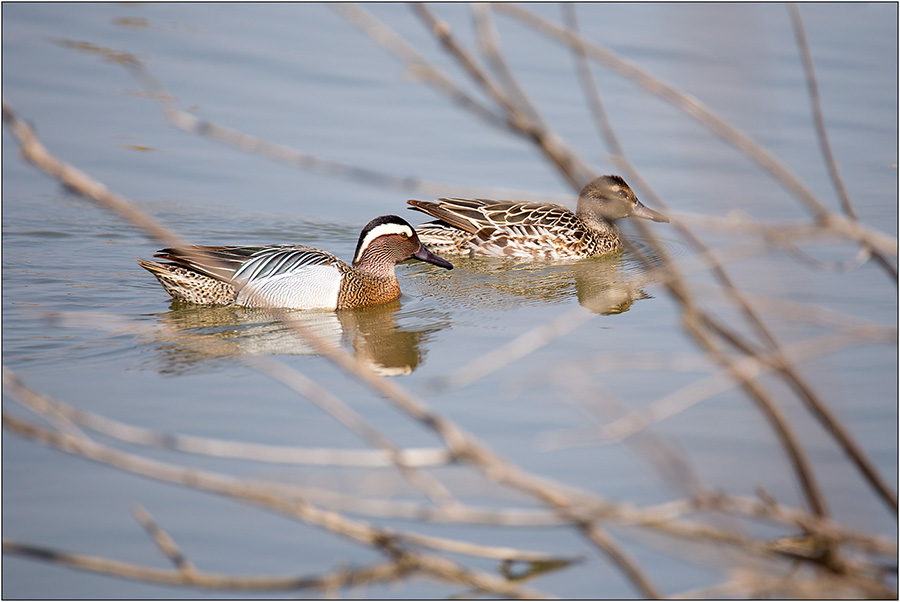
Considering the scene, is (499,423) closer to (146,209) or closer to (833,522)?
(833,522)

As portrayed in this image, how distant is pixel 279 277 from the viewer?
24.7 feet

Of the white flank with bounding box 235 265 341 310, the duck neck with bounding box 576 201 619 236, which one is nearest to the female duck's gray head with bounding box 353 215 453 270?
the white flank with bounding box 235 265 341 310

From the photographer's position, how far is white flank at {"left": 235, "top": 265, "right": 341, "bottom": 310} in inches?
294

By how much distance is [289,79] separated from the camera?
12.2 metres

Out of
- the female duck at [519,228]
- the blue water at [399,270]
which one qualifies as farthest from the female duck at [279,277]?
the female duck at [519,228]

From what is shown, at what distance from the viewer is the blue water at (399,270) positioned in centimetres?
348

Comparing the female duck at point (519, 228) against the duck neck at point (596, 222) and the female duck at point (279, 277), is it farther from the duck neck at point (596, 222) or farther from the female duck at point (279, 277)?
the female duck at point (279, 277)

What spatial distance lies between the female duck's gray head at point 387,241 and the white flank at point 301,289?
0.45 m

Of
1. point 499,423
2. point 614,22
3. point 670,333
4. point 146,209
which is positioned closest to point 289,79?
point 146,209

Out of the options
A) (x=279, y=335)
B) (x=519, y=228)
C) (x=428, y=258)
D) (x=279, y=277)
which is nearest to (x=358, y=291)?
(x=279, y=277)

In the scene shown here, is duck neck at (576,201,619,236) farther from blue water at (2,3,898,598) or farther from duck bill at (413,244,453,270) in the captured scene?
duck bill at (413,244,453,270)

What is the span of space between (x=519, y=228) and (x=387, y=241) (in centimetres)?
177

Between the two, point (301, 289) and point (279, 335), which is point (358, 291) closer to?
point (301, 289)

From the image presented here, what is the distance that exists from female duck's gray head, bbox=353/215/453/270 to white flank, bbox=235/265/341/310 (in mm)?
454
